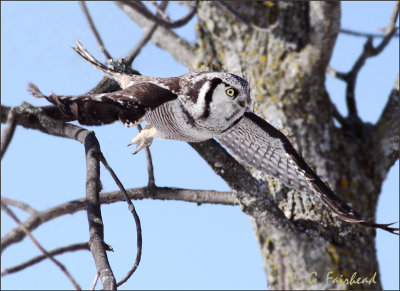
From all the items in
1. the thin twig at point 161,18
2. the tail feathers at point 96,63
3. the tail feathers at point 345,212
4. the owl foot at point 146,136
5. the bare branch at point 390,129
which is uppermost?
the thin twig at point 161,18

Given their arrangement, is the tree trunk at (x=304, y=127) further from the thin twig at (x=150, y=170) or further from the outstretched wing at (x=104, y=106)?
the outstretched wing at (x=104, y=106)

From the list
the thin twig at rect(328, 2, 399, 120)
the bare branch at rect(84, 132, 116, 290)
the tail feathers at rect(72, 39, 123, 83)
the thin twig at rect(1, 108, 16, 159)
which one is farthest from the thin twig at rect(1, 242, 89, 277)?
the thin twig at rect(328, 2, 399, 120)

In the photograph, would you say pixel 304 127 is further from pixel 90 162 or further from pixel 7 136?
pixel 7 136

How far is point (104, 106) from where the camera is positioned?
1618 mm

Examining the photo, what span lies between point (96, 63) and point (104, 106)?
0.82m

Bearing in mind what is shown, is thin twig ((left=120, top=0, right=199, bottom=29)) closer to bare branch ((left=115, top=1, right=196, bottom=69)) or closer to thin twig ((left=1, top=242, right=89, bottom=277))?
bare branch ((left=115, top=1, right=196, bottom=69))

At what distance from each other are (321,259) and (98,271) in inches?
97.7

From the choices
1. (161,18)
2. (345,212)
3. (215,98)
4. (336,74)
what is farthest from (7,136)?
(336,74)

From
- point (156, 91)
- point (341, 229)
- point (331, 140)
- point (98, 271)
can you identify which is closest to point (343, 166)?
point (331, 140)

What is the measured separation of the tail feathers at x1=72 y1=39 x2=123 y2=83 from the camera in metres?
2.27

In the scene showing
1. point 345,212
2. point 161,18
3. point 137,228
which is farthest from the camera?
point 161,18

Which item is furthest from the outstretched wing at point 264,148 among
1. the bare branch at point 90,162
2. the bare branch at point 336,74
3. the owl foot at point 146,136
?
the bare branch at point 336,74

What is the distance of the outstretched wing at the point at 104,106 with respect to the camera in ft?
5.14

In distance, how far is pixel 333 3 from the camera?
4.14m
